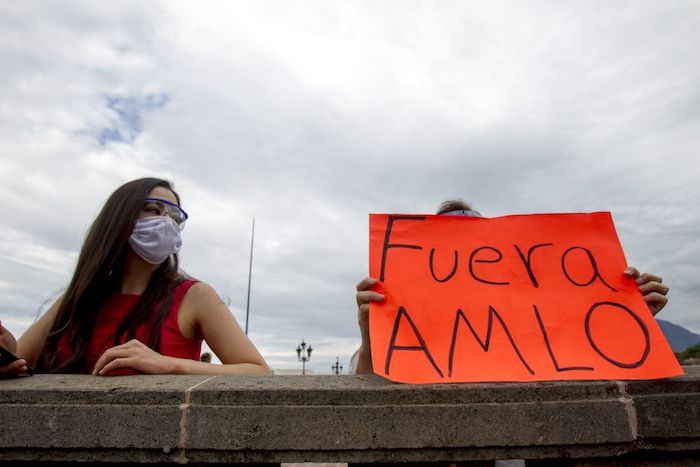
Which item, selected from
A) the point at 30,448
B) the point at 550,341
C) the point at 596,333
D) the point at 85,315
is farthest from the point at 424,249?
the point at 85,315

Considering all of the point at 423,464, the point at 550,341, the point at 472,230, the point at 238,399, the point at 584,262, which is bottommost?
the point at 423,464

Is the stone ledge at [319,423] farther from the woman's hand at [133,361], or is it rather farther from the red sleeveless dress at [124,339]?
the red sleeveless dress at [124,339]

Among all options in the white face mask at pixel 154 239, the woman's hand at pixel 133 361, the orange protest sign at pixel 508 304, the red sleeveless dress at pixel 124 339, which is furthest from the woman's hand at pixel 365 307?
the white face mask at pixel 154 239

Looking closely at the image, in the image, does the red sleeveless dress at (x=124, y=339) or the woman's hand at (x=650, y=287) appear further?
the red sleeveless dress at (x=124, y=339)

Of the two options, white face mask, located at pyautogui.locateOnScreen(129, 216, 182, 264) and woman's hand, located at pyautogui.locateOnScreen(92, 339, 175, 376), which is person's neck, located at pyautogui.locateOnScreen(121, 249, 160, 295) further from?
woman's hand, located at pyautogui.locateOnScreen(92, 339, 175, 376)

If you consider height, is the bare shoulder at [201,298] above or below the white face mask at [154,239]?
below

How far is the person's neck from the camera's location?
8.78 ft

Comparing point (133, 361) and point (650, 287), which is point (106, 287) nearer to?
point (133, 361)

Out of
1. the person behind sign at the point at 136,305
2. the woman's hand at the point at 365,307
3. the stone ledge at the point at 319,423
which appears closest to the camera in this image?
the stone ledge at the point at 319,423

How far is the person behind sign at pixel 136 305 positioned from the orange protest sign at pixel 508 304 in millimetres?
905

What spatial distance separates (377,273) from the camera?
1851mm

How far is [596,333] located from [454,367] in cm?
57

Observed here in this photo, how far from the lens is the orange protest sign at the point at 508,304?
1.61m

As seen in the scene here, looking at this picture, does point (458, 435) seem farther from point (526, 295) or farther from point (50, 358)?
point (50, 358)
